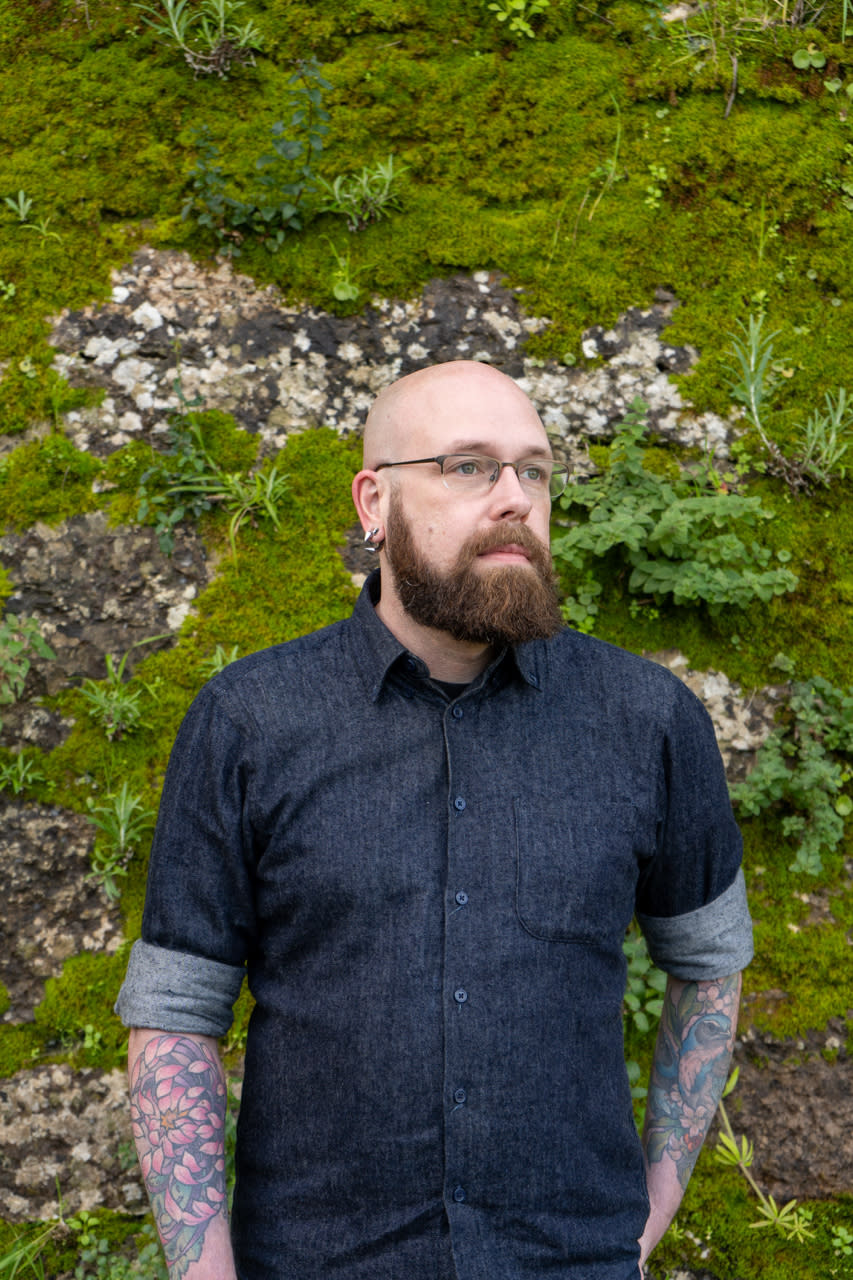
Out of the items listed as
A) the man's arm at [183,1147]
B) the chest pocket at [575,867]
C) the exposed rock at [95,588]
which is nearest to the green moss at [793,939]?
the chest pocket at [575,867]

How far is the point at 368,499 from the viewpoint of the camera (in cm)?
224

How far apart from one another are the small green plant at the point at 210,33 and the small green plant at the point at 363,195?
642 mm

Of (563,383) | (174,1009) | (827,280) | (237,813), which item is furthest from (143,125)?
(174,1009)

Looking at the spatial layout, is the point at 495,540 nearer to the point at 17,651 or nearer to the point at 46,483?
the point at 17,651

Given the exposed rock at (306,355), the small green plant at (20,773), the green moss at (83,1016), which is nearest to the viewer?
the green moss at (83,1016)

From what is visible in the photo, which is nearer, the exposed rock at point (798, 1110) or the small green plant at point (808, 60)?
the exposed rock at point (798, 1110)

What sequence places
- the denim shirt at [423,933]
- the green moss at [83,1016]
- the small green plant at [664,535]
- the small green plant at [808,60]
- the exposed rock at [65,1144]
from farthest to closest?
the small green plant at [808,60]
the small green plant at [664,535]
the green moss at [83,1016]
the exposed rock at [65,1144]
the denim shirt at [423,933]

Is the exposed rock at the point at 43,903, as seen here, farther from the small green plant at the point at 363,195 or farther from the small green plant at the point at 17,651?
the small green plant at the point at 363,195

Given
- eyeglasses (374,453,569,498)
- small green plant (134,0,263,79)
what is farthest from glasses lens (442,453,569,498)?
small green plant (134,0,263,79)

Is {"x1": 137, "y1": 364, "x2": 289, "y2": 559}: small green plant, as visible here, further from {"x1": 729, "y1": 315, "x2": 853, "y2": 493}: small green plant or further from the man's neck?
{"x1": 729, "y1": 315, "x2": 853, "y2": 493}: small green plant

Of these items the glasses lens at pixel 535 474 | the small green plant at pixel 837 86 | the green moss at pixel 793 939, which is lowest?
the green moss at pixel 793 939

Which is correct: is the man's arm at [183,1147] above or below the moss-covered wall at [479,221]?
below

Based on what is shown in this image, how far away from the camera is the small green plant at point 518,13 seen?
12.0ft

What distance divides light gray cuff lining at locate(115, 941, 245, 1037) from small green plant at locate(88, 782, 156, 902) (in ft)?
3.34
